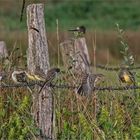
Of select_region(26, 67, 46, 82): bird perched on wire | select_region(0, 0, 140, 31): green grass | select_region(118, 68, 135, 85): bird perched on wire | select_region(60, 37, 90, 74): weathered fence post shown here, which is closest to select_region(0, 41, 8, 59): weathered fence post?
select_region(60, 37, 90, 74): weathered fence post

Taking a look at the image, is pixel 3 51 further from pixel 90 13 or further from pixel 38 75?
pixel 90 13

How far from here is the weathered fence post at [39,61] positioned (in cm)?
754

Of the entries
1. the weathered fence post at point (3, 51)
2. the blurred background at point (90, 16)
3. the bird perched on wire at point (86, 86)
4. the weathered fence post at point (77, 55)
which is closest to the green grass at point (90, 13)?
the blurred background at point (90, 16)

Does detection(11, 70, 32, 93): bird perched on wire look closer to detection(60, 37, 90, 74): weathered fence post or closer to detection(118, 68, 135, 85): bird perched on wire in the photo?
detection(60, 37, 90, 74): weathered fence post

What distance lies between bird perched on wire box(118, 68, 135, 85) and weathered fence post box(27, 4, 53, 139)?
1452mm

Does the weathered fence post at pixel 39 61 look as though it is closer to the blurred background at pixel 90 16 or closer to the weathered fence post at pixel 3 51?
the weathered fence post at pixel 3 51

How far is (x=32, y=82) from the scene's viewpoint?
7.80 meters

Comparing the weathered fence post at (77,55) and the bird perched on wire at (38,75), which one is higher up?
the weathered fence post at (77,55)

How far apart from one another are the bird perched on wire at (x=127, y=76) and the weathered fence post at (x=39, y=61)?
1.45 metres

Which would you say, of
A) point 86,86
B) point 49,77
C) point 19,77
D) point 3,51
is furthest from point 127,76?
point 3,51

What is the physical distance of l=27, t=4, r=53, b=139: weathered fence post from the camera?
754 cm

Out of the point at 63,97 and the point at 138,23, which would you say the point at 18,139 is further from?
the point at 138,23

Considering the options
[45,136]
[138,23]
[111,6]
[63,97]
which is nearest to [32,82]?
[45,136]

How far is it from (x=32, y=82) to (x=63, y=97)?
1.08 metres
